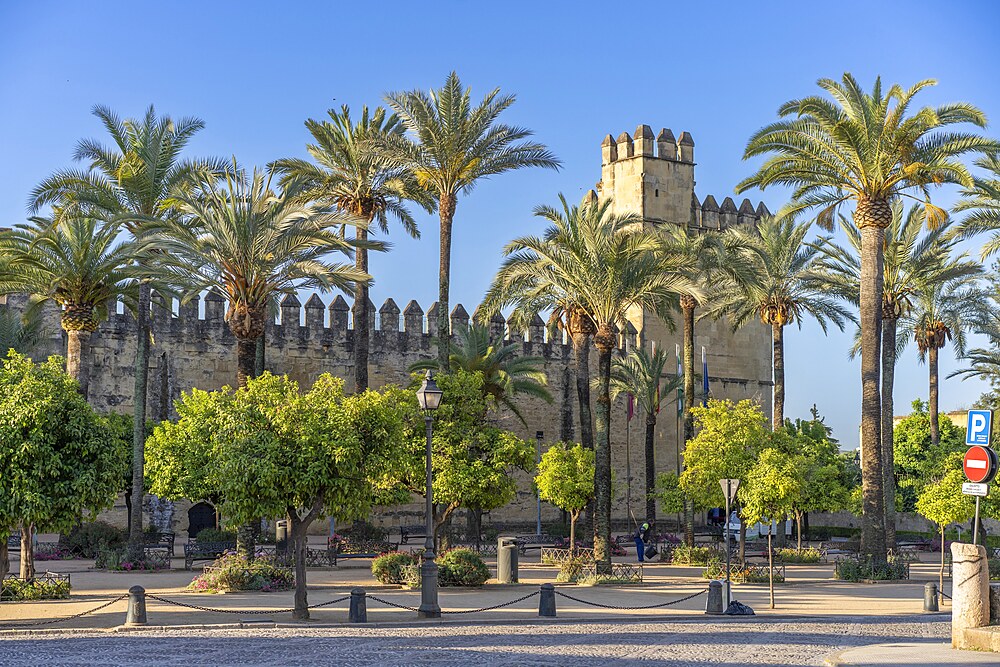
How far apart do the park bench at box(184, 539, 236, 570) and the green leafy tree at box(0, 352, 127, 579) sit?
884 centimetres

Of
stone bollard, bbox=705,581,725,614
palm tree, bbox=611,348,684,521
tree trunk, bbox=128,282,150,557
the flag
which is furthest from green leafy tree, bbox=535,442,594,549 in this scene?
stone bollard, bbox=705,581,725,614

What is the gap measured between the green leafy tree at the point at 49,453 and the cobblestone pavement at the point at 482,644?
2.02 metres

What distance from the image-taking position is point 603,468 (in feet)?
82.0

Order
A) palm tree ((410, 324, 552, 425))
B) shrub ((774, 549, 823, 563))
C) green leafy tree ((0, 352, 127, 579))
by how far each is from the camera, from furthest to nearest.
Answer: palm tree ((410, 324, 552, 425)) < shrub ((774, 549, 823, 563)) < green leafy tree ((0, 352, 127, 579))

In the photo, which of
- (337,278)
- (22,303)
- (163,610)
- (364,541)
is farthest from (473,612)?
(22,303)

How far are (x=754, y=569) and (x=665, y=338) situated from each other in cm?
2161

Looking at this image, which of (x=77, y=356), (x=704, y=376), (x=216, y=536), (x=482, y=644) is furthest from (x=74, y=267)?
(x=704, y=376)

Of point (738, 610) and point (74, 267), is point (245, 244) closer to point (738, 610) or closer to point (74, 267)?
point (74, 267)

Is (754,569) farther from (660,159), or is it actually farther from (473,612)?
(660,159)

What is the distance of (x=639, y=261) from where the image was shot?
2491cm

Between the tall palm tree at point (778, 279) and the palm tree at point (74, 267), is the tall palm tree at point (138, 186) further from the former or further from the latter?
the tall palm tree at point (778, 279)

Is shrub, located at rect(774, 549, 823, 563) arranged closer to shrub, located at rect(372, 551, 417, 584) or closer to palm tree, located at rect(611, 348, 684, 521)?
palm tree, located at rect(611, 348, 684, 521)

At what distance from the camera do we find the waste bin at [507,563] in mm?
22469

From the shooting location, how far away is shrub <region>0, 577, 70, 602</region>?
1834cm
